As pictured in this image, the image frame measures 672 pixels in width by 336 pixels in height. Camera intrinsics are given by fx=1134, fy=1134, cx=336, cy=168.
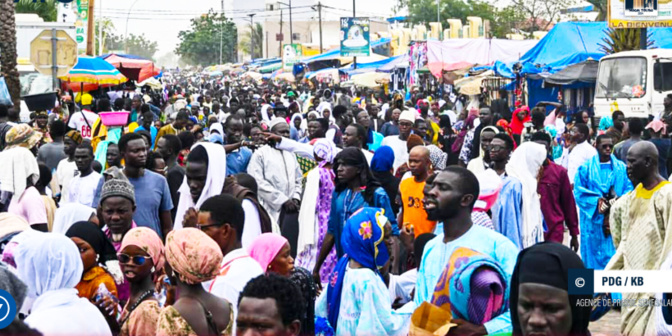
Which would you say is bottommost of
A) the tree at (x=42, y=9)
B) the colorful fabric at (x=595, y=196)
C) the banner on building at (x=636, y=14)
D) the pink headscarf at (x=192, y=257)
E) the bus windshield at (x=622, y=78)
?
the colorful fabric at (x=595, y=196)

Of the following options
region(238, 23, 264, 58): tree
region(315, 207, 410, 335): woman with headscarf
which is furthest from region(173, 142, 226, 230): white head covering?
region(238, 23, 264, 58): tree

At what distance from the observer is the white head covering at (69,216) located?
727 centimetres

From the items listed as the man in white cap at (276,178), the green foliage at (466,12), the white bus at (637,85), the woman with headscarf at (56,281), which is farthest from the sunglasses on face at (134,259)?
the green foliage at (466,12)

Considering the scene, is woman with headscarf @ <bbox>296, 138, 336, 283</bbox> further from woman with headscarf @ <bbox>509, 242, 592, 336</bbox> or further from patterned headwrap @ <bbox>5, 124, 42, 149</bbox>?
woman with headscarf @ <bbox>509, 242, 592, 336</bbox>

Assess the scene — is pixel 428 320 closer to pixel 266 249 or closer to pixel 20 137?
pixel 266 249

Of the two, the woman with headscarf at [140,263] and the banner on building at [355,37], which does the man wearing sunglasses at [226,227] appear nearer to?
the woman with headscarf at [140,263]

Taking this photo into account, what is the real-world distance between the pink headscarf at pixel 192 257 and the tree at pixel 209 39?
149 meters

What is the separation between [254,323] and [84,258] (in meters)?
1.99

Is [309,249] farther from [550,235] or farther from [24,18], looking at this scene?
[24,18]

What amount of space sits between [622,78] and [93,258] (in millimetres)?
23724

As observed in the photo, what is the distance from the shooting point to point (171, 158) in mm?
11070

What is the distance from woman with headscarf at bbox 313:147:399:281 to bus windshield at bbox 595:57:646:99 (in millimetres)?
20275

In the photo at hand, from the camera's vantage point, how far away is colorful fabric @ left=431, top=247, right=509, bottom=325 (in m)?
4.87

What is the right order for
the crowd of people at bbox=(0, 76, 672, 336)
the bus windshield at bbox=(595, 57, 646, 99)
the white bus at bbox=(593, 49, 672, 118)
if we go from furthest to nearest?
1. the bus windshield at bbox=(595, 57, 646, 99)
2. the white bus at bbox=(593, 49, 672, 118)
3. the crowd of people at bbox=(0, 76, 672, 336)
